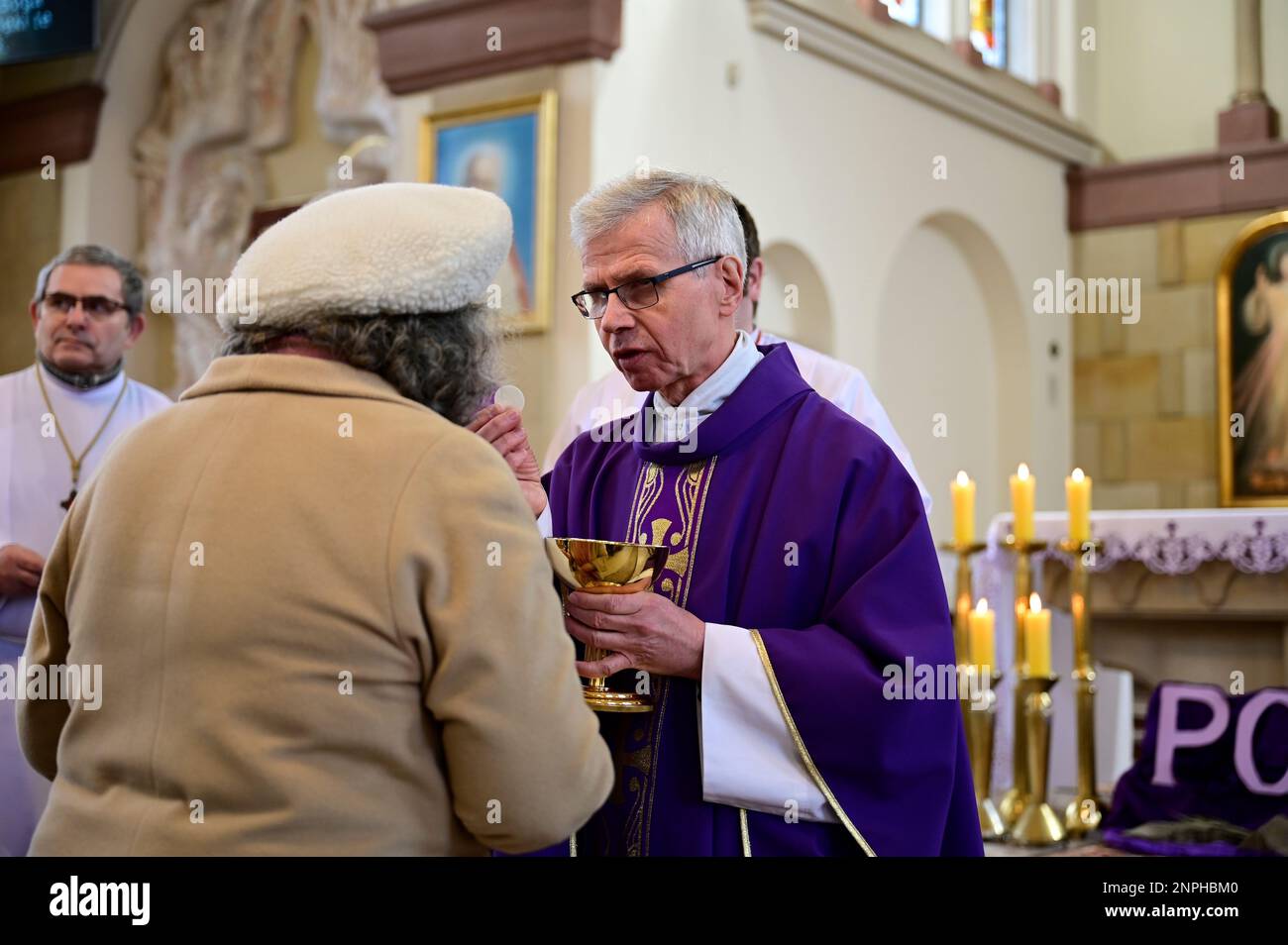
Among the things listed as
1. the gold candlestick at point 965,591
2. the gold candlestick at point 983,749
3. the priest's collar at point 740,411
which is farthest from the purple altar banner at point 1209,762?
the priest's collar at point 740,411

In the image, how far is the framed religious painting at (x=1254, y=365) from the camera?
10852mm

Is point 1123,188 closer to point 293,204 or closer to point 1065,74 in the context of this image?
point 1065,74

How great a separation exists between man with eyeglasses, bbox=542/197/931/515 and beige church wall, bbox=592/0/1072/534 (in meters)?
3.08

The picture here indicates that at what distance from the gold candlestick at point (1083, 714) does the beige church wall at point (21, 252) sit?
7.05 m

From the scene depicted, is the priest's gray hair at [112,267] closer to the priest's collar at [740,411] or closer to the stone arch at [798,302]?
the priest's collar at [740,411]

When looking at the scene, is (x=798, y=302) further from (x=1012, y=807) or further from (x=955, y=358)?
(x=1012, y=807)

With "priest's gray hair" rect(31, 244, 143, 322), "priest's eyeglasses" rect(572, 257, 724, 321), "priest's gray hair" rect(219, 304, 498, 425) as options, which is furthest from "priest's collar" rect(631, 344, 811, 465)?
"priest's gray hair" rect(31, 244, 143, 322)

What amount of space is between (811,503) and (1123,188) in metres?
9.99

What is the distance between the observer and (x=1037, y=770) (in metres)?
5.24

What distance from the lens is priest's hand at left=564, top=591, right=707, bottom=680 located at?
231 centimetres

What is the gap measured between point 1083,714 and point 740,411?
10.0ft
